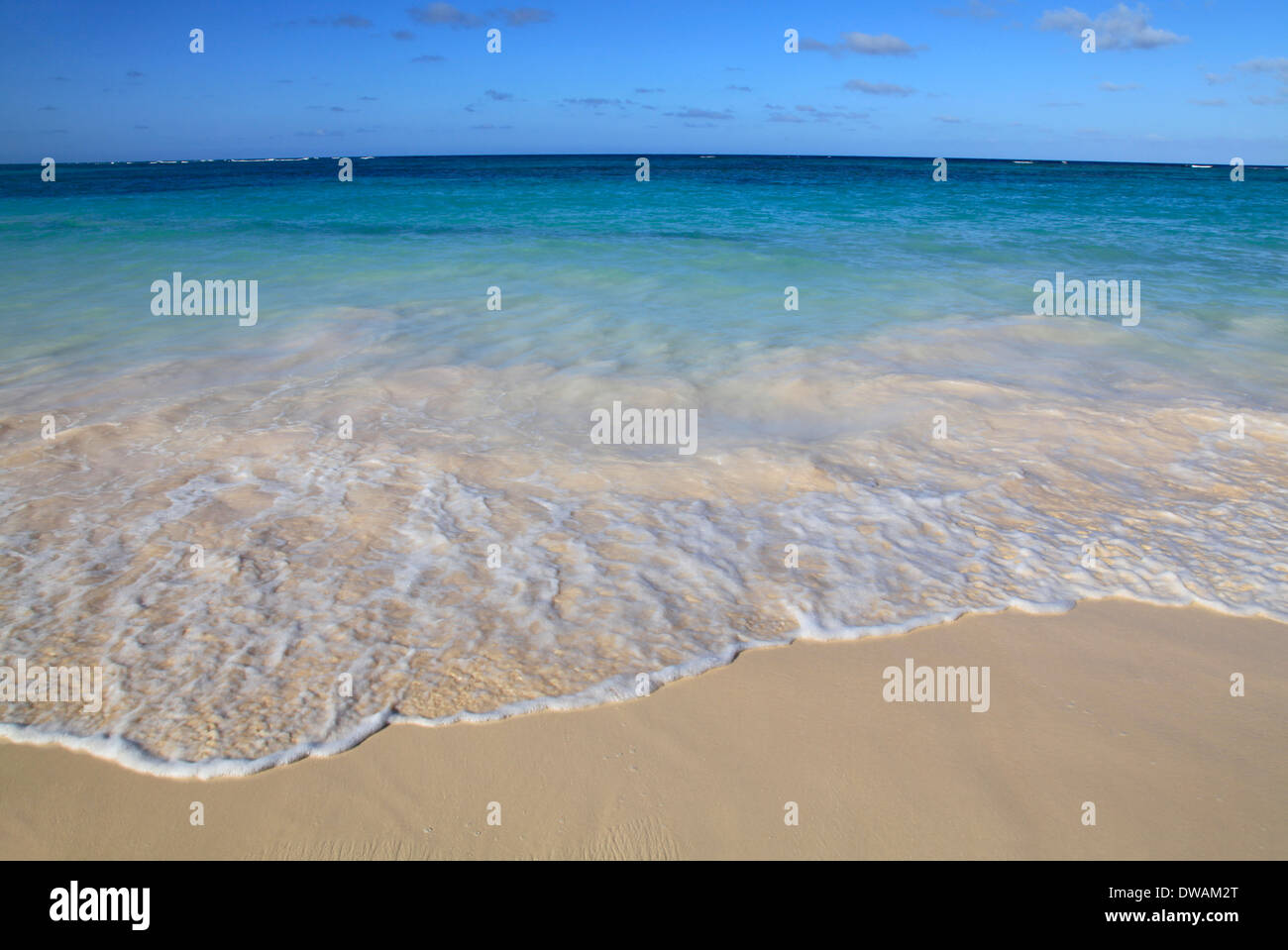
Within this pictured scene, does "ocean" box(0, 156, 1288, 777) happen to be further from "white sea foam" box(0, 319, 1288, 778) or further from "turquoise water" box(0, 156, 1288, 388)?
"turquoise water" box(0, 156, 1288, 388)

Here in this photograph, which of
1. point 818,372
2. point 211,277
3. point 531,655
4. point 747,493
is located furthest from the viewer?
point 211,277

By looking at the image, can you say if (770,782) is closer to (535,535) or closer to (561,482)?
(535,535)

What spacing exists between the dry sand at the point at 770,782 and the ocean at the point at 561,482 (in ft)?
0.58

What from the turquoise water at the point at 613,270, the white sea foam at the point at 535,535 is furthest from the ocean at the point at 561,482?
the turquoise water at the point at 613,270

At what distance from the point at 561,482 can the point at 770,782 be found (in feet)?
8.79

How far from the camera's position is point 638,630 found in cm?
347

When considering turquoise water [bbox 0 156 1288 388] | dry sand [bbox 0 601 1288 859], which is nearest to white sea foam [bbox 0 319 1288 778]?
dry sand [bbox 0 601 1288 859]

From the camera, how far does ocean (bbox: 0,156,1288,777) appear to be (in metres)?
3.26

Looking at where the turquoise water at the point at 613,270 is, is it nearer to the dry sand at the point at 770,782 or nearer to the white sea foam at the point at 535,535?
the white sea foam at the point at 535,535

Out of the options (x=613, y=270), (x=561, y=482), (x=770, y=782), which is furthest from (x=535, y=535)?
(x=613, y=270)

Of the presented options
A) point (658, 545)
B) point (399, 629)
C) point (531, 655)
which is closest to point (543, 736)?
point (531, 655)

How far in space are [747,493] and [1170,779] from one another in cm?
261

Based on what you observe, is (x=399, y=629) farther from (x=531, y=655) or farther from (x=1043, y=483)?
(x=1043, y=483)

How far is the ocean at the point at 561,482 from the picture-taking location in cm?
326
